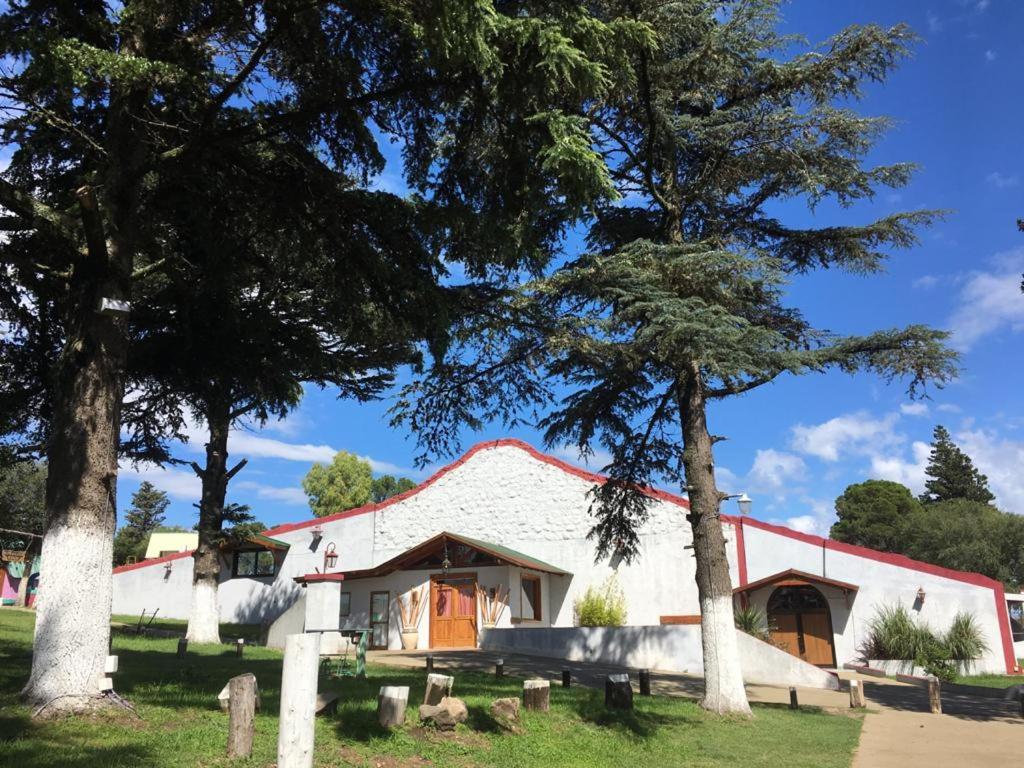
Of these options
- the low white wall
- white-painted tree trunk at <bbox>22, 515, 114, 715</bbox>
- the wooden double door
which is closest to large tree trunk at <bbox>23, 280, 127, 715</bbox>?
white-painted tree trunk at <bbox>22, 515, 114, 715</bbox>

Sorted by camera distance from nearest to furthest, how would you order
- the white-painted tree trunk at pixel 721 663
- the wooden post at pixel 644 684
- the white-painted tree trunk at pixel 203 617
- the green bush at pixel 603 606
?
the white-painted tree trunk at pixel 721 663 < the wooden post at pixel 644 684 < the white-painted tree trunk at pixel 203 617 < the green bush at pixel 603 606

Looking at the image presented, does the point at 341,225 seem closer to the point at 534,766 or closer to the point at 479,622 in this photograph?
the point at 534,766

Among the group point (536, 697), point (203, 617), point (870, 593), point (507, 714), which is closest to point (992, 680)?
point (870, 593)

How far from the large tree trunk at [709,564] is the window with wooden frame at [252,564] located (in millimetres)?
26114

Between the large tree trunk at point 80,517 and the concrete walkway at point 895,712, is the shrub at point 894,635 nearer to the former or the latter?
the concrete walkway at point 895,712

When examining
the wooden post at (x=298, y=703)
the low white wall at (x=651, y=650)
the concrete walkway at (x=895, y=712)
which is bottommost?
the concrete walkway at (x=895, y=712)

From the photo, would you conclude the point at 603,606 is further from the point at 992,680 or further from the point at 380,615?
the point at 992,680

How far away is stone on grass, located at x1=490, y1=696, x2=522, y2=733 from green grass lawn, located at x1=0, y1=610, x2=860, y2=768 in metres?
0.12

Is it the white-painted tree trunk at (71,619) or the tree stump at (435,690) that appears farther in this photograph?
the tree stump at (435,690)

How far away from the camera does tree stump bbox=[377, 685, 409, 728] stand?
27.8 ft

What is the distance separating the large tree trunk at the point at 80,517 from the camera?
7.78 m

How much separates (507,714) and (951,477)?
71.9m

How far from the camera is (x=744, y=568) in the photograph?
26531mm

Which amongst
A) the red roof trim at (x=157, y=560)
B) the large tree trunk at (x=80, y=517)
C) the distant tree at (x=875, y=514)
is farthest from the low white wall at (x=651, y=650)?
the distant tree at (x=875, y=514)
